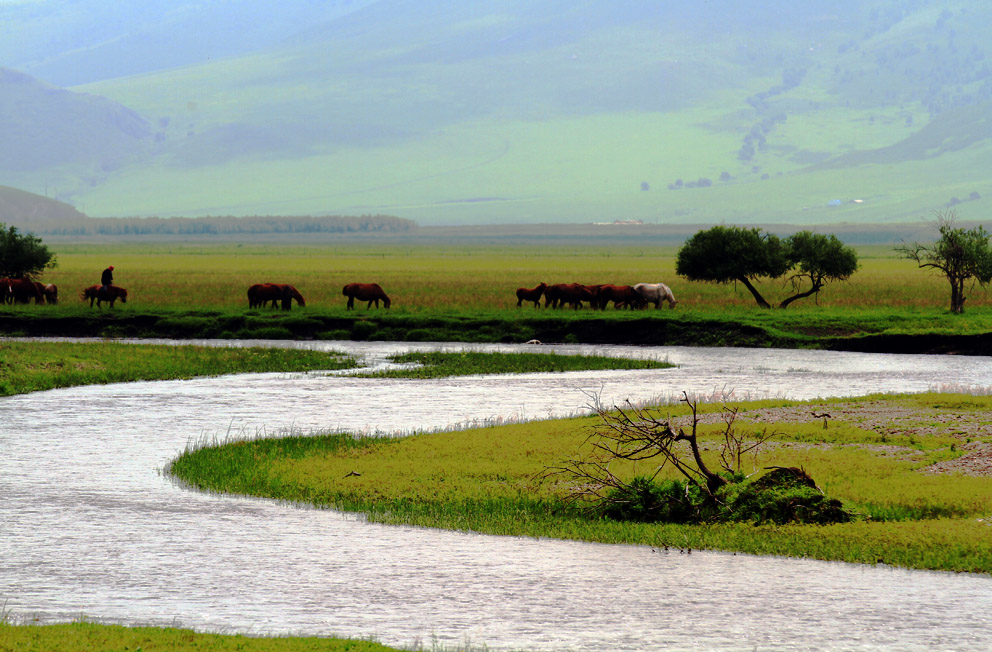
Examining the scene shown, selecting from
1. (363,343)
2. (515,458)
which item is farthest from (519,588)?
(363,343)

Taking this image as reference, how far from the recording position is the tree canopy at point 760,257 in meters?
63.6

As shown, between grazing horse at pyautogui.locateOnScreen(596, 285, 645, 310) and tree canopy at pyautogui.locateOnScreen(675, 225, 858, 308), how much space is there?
5.37 metres

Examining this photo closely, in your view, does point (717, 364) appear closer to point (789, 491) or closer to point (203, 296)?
point (789, 491)

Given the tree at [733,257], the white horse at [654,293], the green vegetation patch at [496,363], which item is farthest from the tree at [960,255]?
the green vegetation patch at [496,363]

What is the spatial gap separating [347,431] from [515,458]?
556 cm

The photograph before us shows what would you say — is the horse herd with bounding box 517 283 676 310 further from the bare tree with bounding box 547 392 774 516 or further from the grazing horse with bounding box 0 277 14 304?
the bare tree with bounding box 547 392 774 516

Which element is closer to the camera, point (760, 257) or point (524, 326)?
point (524, 326)

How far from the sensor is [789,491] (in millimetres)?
16969

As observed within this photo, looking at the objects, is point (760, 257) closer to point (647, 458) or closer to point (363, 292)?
point (363, 292)

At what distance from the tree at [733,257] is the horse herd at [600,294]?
13.3ft

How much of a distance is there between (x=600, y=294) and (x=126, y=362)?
26859mm

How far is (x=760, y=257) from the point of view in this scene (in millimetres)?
64250

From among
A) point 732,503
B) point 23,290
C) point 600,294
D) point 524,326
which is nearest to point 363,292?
point 524,326

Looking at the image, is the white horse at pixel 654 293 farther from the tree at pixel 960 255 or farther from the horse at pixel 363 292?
the horse at pixel 363 292
